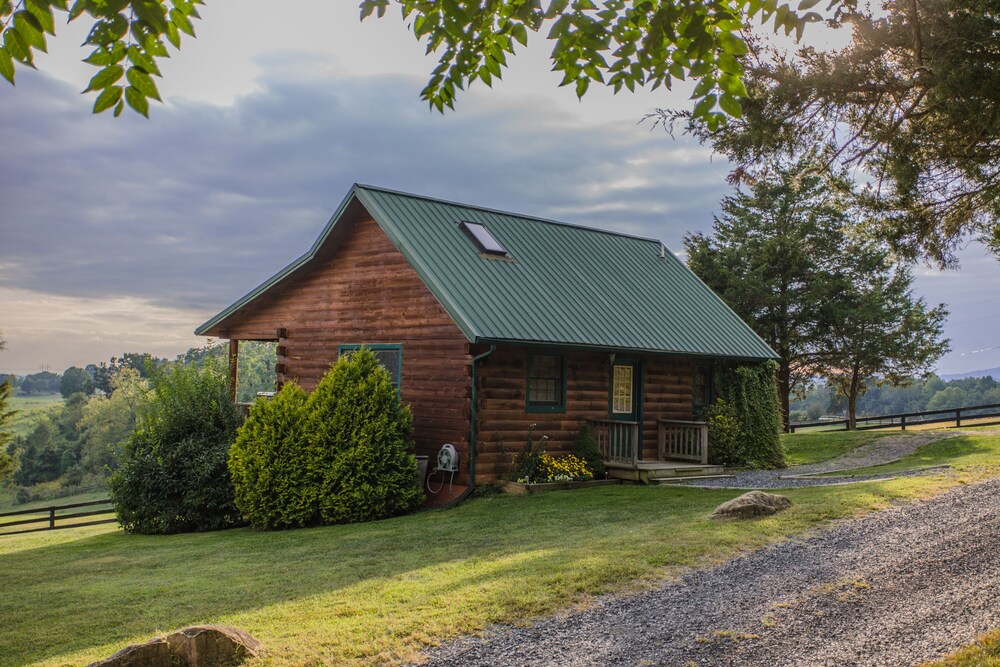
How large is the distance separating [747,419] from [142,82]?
18.6 m

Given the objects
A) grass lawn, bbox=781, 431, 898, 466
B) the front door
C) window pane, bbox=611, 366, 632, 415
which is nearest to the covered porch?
the front door

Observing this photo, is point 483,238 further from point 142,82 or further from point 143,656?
point 142,82

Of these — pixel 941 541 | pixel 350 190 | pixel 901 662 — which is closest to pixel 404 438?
pixel 350 190

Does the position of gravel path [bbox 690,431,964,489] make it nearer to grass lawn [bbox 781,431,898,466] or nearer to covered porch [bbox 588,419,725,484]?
grass lawn [bbox 781,431,898,466]

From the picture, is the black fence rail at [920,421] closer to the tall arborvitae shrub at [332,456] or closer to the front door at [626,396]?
the front door at [626,396]

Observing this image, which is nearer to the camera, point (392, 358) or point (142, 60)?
point (142, 60)

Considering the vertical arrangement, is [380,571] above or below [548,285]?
below

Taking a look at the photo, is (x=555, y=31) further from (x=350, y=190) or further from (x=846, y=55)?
(x=350, y=190)

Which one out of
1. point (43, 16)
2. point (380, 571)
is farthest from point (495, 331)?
point (43, 16)

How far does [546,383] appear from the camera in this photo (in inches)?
674

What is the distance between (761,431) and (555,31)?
672 inches

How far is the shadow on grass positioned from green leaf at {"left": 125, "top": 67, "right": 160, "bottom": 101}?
13.2 feet

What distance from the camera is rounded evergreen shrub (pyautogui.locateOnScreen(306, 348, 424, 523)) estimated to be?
47.8ft

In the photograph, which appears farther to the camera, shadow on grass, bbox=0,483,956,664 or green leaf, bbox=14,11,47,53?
shadow on grass, bbox=0,483,956,664
